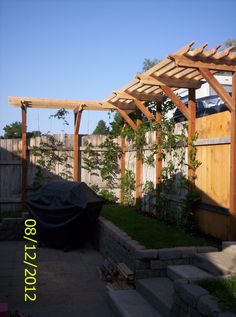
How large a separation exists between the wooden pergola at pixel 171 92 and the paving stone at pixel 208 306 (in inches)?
104

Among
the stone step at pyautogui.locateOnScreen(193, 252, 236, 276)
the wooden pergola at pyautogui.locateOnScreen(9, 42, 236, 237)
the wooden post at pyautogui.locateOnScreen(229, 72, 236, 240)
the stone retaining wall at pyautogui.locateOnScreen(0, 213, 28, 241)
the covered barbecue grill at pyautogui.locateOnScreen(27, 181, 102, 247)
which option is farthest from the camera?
the stone retaining wall at pyautogui.locateOnScreen(0, 213, 28, 241)

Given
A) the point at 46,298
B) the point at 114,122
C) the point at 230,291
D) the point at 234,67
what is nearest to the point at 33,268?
the point at 46,298

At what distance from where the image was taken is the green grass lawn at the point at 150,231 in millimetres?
5781

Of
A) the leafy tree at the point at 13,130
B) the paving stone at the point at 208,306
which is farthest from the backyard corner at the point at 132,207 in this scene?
the leafy tree at the point at 13,130

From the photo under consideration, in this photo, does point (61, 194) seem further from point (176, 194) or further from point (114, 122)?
point (114, 122)

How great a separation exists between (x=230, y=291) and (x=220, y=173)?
2919 millimetres

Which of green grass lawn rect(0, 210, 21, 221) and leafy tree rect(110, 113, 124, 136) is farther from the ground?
leafy tree rect(110, 113, 124, 136)

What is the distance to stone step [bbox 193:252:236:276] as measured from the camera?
438cm

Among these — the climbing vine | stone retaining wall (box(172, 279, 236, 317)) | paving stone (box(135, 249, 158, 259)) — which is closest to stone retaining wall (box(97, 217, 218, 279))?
paving stone (box(135, 249, 158, 259))

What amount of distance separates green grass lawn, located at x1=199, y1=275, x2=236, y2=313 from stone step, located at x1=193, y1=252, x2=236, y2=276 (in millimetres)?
450

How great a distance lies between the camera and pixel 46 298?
5.17 m

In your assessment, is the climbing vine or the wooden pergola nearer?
the wooden pergola

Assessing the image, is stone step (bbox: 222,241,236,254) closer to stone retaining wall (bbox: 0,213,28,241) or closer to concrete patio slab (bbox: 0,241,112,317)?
concrete patio slab (bbox: 0,241,112,317)

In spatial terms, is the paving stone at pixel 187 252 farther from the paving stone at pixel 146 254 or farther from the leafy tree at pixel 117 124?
the leafy tree at pixel 117 124
